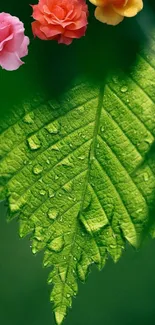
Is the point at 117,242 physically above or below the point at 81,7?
below

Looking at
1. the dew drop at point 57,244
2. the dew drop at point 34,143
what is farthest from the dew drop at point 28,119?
the dew drop at point 57,244

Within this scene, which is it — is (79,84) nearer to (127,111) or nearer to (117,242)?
(127,111)

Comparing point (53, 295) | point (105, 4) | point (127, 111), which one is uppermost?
point (105, 4)

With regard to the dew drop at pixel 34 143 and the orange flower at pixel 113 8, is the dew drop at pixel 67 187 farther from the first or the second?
the orange flower at pixel 113 8

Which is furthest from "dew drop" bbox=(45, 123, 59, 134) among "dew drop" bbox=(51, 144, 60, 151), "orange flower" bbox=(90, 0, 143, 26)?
"orange flower" bbox=(90, 0, 143, 26)

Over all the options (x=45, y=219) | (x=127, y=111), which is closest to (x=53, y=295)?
(x=45, y=219)
